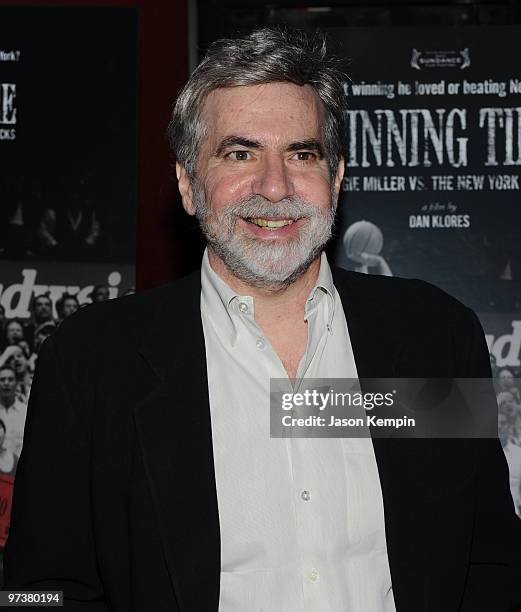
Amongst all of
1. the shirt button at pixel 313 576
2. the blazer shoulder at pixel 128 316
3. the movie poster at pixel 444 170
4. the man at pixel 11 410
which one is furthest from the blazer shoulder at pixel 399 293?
the man at pixel 11 410

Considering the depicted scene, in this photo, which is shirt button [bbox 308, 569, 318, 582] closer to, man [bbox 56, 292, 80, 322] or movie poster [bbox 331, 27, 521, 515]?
movie poster [bbox 331, 27, 521, 515]

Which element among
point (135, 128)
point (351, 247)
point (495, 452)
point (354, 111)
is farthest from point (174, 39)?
point (495, 452)

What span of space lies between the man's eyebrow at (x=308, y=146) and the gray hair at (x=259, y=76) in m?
0.04

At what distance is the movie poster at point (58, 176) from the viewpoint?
8.92 feet

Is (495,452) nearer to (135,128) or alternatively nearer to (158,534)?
(158,534)

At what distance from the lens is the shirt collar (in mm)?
1760

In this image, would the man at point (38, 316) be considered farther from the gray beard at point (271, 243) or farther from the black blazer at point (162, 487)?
the gray beard at point (271, 243)

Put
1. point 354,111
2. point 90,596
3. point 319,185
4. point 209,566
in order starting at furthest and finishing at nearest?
point 354,111 < point 319,185 < point 90,596 < point 209,566

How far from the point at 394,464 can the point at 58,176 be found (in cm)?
159

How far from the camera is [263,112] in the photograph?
5.65 ft

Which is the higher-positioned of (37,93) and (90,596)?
(37,93)

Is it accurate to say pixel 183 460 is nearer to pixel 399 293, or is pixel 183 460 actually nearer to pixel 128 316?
pixel 128 316

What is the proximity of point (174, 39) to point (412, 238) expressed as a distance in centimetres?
103

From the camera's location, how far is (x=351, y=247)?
2.72 m
